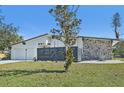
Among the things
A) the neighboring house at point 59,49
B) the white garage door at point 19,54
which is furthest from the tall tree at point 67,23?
the white garage door at point 19,54

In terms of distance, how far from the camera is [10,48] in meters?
33.9

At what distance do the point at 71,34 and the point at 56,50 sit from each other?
1443 centimetres

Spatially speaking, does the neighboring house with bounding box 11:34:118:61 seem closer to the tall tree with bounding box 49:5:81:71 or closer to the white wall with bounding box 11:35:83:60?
the white wall with bounding box 11:35:83:60

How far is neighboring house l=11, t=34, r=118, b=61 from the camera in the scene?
2798 cm

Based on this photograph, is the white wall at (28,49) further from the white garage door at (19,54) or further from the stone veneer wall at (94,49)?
the stone veneer wall at (94,49)

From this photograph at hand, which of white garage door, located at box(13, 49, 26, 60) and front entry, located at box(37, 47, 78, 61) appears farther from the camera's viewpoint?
white garage door, located at box(13, 49, 26, 60)

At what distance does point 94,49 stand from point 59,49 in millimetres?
3184

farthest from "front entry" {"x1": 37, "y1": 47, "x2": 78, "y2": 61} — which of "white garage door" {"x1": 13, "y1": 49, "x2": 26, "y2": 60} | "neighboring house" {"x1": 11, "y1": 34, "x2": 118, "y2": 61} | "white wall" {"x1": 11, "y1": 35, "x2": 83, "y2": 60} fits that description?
"white garage door" {"x1": 13, "y1": 49, "x2": 26, "y2": 60}

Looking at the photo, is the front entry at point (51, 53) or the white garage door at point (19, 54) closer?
the front entry at point (51, 53)

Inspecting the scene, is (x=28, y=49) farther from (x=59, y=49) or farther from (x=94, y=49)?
(x=94, y=49)

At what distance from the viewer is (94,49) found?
2889 cm

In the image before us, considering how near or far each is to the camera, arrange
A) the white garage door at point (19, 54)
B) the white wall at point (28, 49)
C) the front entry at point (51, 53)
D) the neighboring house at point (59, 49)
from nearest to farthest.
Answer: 1. the front entry at point (51, 53)
2. the neighboring house at point (59, 49)
3. the white wall at point (28, 49)
4. the white garage door at point (19, 54)

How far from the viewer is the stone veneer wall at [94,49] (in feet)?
93.7

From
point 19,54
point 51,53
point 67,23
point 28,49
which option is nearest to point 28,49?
point 28,49
